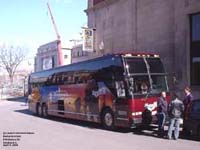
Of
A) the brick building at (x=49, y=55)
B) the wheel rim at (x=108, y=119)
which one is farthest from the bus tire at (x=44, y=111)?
the brick building at (x=49, y=55)

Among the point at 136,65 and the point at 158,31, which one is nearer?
the point at 136,65

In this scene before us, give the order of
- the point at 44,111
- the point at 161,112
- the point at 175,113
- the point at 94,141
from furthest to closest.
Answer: the point at 44,111
the point at 161,112
the point at 175,113
the point at 94,141

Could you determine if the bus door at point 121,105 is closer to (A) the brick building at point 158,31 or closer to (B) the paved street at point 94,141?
(B) the paved street at point 94,141

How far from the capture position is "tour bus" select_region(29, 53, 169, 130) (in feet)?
52.9

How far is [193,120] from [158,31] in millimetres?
12887

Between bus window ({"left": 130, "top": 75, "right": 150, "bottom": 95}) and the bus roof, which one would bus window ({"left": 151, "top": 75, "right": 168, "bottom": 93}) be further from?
the bus roof

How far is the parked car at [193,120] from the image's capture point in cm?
1348

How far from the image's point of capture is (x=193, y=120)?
1361cm

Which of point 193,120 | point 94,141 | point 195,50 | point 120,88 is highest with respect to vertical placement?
point 195,50

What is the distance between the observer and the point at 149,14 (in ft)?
88.0

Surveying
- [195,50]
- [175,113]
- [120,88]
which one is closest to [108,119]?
[120,88]

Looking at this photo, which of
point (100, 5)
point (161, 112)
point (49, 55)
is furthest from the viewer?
point (49, 55)

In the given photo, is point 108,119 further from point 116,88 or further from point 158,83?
point 158,83

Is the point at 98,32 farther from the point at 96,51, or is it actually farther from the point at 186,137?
the point at 186,137
